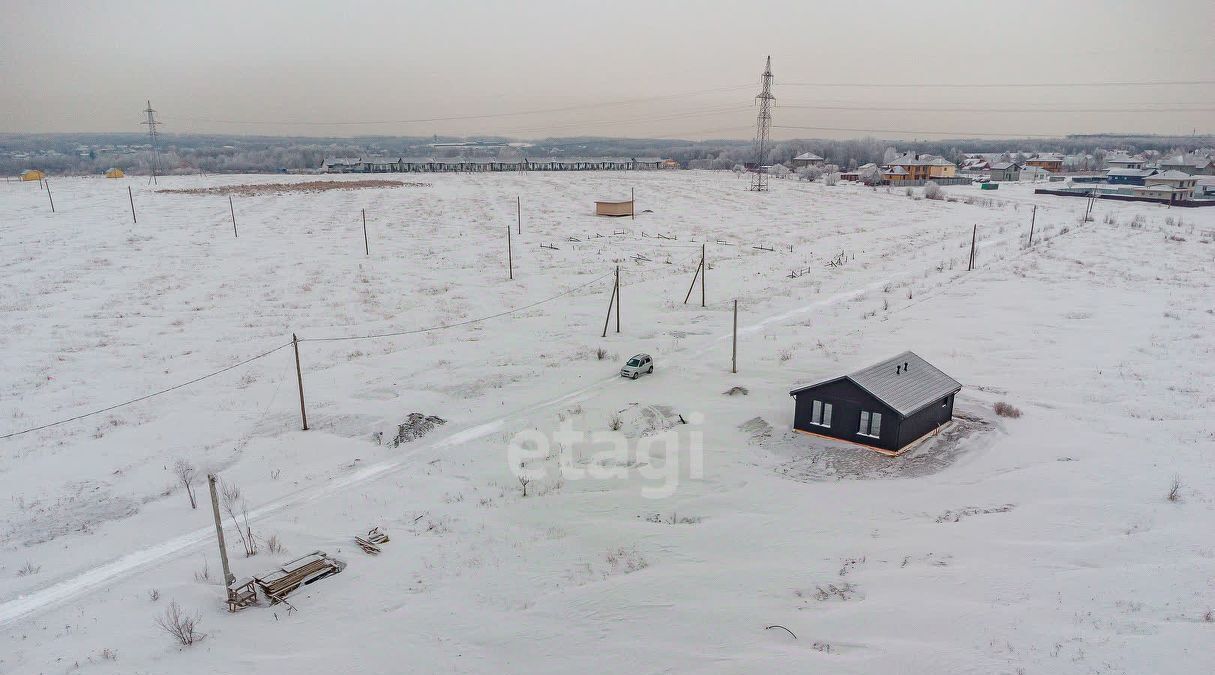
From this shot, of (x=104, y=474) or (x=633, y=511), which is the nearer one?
(x=633, y=511)

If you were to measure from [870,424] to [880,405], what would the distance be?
750 mm

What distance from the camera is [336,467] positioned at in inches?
717

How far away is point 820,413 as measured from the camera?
18.7 meters

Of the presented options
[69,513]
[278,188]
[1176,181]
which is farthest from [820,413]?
[278,188]

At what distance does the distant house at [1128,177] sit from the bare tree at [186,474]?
419 feet

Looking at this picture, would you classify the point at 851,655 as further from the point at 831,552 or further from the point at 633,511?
the point at 633,511

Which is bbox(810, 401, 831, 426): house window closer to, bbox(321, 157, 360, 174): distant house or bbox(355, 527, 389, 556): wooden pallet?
bbox(355, 527, 389, 556): wooden pallet

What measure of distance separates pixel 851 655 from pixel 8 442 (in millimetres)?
23452

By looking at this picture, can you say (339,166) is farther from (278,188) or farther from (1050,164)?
(1050,164)

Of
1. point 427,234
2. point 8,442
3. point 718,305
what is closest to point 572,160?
point 427,234

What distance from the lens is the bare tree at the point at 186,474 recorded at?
16516 mm

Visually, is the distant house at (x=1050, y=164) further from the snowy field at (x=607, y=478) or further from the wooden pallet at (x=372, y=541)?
the wooden pallet at (x=372, y=541)

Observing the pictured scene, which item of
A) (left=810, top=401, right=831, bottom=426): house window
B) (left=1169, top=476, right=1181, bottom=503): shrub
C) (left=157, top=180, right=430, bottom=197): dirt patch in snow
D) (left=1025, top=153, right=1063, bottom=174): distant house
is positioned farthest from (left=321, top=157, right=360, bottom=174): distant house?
(left=1169, top=476, right=1181, bottom=503): shrub

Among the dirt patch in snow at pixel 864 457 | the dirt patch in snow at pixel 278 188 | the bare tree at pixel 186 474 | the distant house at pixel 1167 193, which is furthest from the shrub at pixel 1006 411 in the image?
the dirt patch in snow at pixel 278 188
